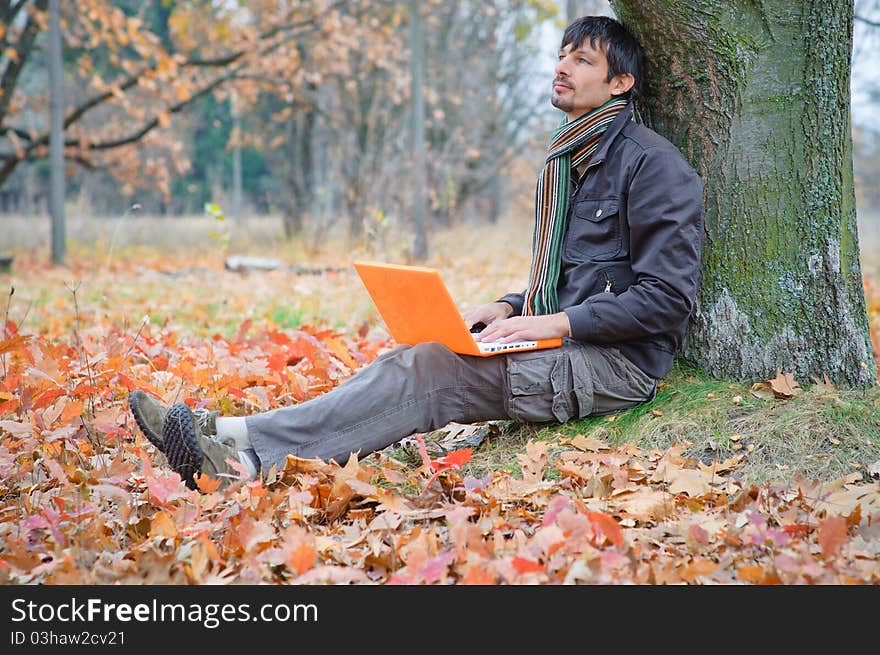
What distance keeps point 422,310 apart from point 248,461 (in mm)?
688

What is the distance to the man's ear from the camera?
9.17 ft

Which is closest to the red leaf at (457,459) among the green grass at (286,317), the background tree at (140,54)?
the green grass at (286,317)

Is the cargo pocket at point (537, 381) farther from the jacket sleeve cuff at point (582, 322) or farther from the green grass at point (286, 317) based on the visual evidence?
the green grass at point (286, 317)

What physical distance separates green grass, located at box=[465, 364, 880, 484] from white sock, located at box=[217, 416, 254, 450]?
71cm

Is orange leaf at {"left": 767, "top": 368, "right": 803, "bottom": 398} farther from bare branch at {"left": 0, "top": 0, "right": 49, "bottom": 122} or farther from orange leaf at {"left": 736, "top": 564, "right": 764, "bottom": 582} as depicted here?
bare branch at {"left": 0, "top": 0, "right": 49, "bottom": 122}

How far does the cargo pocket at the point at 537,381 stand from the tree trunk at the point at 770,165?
0.60 metres

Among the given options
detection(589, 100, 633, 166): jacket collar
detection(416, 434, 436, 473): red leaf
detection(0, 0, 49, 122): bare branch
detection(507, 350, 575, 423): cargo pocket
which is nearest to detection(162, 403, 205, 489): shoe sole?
detection(416, 434, 436, 473): red leaf

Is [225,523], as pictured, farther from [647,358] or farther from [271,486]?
[647,358]

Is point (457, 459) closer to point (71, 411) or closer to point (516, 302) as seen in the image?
point (516, 302)

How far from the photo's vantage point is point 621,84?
2.80 m

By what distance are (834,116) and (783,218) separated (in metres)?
0.39

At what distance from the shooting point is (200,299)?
6348 mm

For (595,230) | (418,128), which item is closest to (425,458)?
(595,230)
